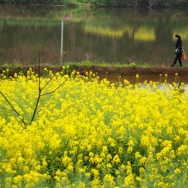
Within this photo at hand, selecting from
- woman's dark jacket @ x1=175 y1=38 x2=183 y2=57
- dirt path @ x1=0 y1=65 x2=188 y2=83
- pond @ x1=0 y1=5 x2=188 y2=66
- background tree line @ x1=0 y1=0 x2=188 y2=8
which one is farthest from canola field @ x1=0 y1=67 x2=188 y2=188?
background tree line @ x1=0 y1=0 x2=188 y2=8

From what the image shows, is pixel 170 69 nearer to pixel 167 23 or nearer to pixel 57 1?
pixel 167 23

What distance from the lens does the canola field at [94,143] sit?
594 centimetres

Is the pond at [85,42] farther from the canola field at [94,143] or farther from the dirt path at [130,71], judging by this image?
the canola field at [94,143]

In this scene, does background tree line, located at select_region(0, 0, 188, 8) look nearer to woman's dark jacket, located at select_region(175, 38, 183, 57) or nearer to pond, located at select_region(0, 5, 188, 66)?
pond, located at select_region(0, 5, 188, 66)

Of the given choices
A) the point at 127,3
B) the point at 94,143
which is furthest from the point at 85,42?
the point at 127,3

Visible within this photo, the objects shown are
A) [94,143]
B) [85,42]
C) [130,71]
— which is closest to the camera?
[94,143]

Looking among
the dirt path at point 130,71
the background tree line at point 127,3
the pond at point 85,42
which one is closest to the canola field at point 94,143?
the dirt path at point 130,71

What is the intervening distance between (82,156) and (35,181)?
1.85 m

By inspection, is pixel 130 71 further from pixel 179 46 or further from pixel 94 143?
pixel 94 143

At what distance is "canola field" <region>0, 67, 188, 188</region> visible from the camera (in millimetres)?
5941

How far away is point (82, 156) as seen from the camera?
716cm

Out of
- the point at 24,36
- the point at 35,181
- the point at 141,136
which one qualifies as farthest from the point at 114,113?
the point at 24,36

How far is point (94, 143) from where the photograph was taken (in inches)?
284

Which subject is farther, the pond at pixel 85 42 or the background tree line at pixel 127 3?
the background tree line at pixel 127 3
